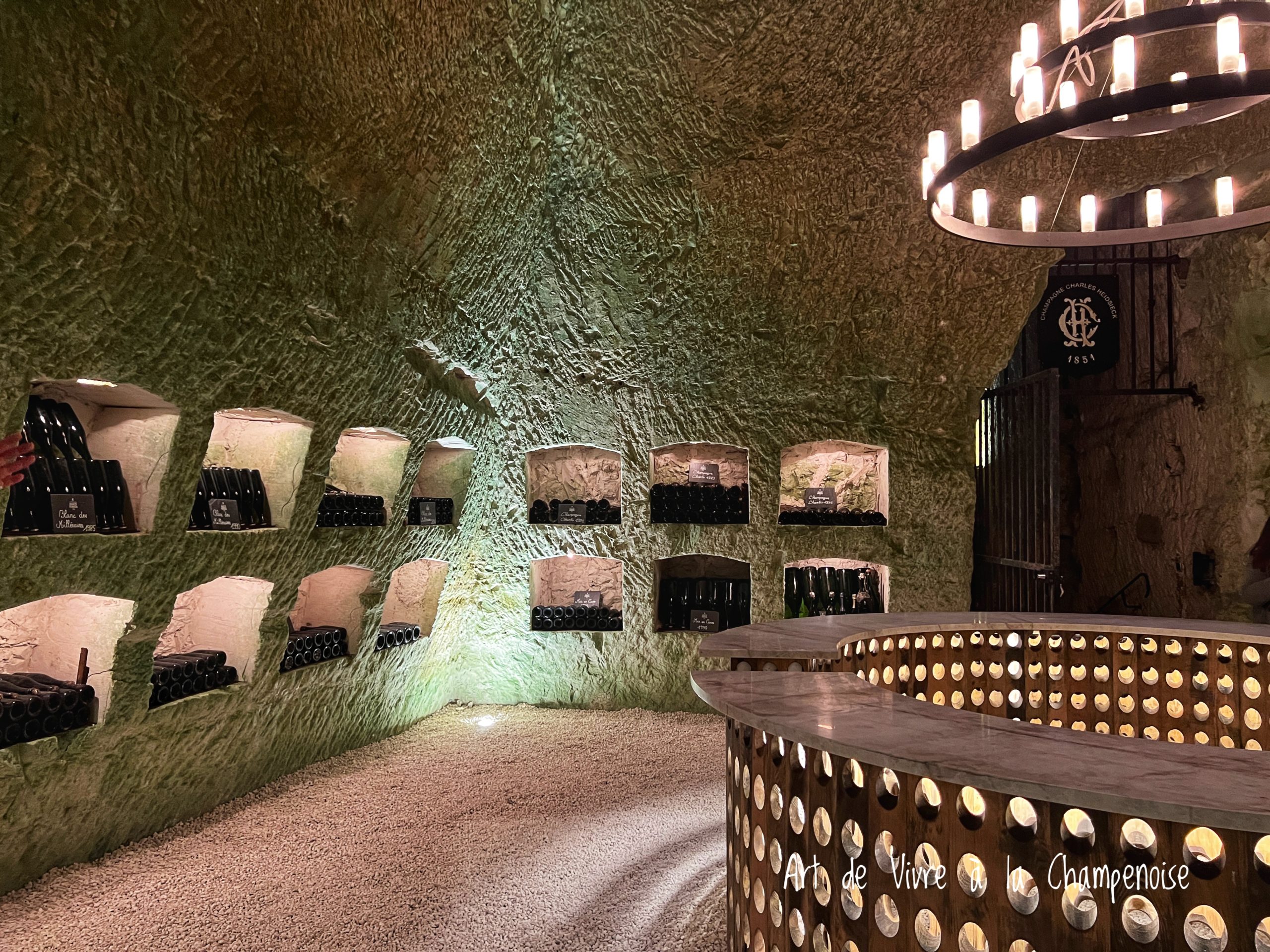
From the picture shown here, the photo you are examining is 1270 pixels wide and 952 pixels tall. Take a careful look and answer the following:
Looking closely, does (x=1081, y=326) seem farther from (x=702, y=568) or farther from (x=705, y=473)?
(x=702, y=568)

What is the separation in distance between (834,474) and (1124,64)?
13.6ft

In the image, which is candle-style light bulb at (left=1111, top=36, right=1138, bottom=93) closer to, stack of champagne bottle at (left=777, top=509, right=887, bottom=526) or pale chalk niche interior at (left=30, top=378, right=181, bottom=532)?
pale chalk niche interior at (left=30, top=378, right=181, bottom=532)

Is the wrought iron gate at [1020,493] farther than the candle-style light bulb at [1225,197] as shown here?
Yes

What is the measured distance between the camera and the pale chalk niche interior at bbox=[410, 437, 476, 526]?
17.9 ft

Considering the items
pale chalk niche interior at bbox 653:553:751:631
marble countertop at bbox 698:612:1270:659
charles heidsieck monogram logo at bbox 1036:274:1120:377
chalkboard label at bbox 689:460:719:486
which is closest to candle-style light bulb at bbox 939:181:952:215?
marble countertop at bbox 698:612:1270:659

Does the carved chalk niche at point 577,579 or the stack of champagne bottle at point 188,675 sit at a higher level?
the carved chalk niche at point 577,579

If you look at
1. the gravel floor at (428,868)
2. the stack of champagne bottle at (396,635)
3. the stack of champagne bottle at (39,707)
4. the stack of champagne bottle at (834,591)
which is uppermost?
the stack of champagne bottle at (834,591)

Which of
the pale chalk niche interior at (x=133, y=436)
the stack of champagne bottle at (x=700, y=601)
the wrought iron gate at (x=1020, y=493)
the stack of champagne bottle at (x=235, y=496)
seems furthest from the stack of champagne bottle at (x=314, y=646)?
the wrought iron gate at (x=1020, y=493)

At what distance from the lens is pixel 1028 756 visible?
A: 1.39 m

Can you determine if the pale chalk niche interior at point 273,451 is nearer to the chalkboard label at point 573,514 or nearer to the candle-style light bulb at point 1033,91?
the chalkboard label at point 573,514

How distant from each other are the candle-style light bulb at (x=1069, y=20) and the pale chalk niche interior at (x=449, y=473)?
13.5ft

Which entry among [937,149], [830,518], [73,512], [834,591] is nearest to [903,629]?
[937,149]

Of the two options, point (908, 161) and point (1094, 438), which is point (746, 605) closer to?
point (908, 161)

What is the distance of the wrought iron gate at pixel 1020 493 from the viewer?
5.26 metres
